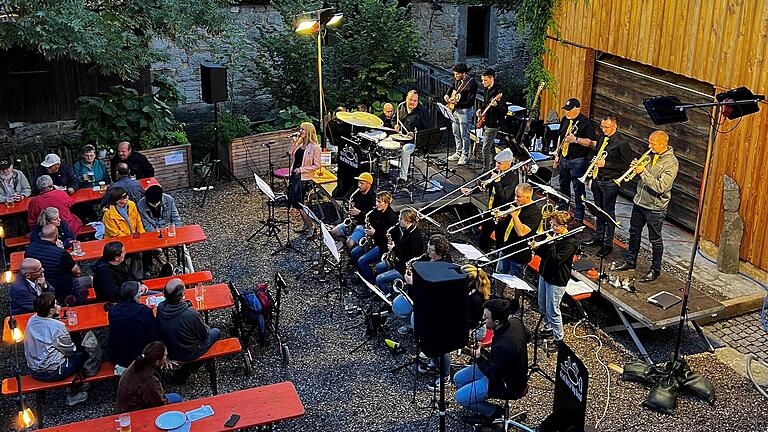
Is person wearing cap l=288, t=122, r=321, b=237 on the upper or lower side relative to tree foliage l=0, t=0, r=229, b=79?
lower

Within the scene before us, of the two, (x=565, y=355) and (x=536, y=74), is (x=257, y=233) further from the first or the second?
(x=565, y=355)

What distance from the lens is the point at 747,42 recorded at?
10680 mm

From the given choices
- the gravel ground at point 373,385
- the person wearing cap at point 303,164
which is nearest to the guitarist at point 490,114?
the person wearing cap at point 303,164

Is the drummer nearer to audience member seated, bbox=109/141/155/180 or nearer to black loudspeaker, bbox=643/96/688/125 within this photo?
audience member seated, bbox=109/141/155/180

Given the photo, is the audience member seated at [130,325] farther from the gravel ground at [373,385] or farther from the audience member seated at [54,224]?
the audience member seated at [54,224]

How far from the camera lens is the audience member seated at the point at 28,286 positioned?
8984 millimetres

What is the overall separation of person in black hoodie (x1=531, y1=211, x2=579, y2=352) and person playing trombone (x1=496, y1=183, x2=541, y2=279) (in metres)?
0.52

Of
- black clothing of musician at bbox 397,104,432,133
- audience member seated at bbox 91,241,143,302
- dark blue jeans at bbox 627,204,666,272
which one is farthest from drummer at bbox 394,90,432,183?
audience member seated at bbox 91,241,143,302

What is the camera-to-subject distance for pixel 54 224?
33.3 ft

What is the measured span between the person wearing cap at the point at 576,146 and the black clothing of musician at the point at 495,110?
4.63 feet

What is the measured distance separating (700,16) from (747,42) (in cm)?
92

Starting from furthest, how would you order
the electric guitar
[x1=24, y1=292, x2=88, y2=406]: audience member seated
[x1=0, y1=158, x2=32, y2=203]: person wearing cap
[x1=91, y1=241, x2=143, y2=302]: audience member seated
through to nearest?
1. the electric guitar
2. [x1=0, y1=158, x2=32, y2=203]: person wearing cap
3. [x1=91, y1=241, x2=143, y2=302]: audience member seated
4. [x1=24, y1=292, x2=88, y2=406]: audience member seated

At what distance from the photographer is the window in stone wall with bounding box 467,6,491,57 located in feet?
68.5

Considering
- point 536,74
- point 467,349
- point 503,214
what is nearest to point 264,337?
point 467,349
